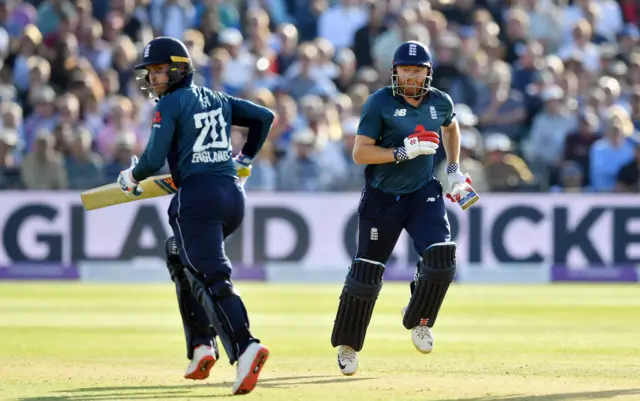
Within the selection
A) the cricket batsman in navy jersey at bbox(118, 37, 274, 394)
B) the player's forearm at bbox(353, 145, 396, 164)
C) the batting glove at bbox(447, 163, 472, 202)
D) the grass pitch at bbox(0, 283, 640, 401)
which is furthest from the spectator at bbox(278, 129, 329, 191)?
the cricket batsman in navy jersey at bbox(118, 37, 274, 394)

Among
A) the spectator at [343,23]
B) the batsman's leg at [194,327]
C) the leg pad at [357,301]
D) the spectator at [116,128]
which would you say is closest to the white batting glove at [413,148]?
the leg pad at [357,301]

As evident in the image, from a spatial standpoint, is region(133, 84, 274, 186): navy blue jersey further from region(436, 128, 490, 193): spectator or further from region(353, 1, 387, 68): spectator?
region(353, 1, 387, 68): spectator

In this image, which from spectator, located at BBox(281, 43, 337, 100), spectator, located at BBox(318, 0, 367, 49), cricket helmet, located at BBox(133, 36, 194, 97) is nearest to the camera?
cricket helmet, located at BBox(133, 36, 194, 97)

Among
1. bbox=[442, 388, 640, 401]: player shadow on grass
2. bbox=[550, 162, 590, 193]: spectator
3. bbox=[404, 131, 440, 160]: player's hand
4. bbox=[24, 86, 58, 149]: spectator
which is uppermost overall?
bbox=[24, 86, 58, 149]: spectator

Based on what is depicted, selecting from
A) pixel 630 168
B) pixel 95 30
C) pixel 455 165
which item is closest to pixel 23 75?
pixel 95 30

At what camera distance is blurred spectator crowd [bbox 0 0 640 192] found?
18.0 metres

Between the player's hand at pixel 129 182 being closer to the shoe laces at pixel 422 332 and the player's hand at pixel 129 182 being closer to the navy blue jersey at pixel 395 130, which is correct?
the navy blue jersey at pixel 395 130

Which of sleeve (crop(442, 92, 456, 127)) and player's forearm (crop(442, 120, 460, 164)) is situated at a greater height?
sleeve (crop(442, 92, 456, 127))

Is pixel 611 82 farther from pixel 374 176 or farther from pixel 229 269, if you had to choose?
pixel 229 269

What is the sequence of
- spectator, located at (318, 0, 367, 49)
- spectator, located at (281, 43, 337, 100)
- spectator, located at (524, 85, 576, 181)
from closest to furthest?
spectator, located at (524, 85, 576, 181) → spectator, located at (281, 43, 337, 100) → spectator, located at (318, 0, 367, 49)

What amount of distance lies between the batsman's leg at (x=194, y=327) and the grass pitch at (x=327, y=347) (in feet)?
0.40

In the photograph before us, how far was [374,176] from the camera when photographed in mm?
8734

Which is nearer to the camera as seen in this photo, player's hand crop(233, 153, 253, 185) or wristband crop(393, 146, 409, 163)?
player's hand crop(233, 153, 253, 185)

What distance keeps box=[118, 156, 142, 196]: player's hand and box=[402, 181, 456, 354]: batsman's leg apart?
1744mm
